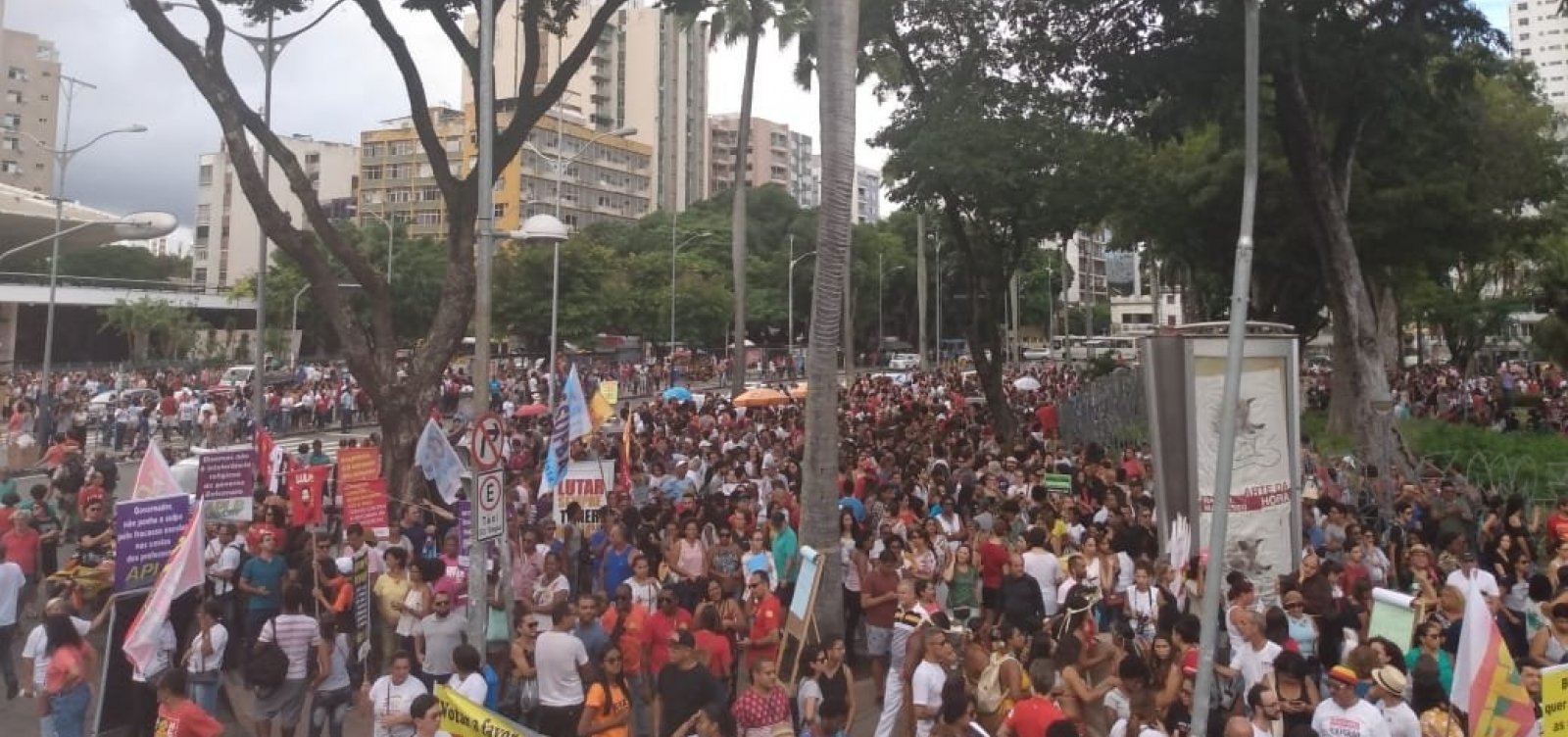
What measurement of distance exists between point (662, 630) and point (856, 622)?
354 centimetres

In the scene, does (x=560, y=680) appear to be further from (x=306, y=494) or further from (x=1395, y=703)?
(x=306, y=494)

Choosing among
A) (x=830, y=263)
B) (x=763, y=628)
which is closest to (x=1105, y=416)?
(x=830, y=263)

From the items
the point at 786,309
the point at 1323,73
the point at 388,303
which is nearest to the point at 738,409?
the point at 388,303

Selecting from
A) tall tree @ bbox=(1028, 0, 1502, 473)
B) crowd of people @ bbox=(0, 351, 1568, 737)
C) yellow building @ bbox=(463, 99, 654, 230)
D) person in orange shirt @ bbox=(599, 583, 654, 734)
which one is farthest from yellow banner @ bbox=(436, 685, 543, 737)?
yellow building @ bbox=(463, 99, 654, 230)

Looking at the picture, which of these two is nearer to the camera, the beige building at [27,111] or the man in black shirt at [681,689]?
the man in black shirt at [681,689]

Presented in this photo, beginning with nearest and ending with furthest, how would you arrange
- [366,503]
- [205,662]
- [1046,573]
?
[205,662] < [1046,573] < [366,503]

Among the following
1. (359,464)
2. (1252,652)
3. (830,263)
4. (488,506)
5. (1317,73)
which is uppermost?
(1317,73)

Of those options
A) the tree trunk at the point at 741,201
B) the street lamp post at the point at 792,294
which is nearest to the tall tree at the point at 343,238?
the tree trunk at the point at 741,201

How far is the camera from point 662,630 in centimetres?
857

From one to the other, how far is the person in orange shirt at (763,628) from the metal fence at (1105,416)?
16.4 m

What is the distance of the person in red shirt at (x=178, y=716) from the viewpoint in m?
6.88

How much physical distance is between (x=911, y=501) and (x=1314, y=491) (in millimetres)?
5517

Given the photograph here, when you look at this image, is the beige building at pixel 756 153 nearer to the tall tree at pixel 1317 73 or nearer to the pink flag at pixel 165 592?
the tall tree at pixel 1317 73

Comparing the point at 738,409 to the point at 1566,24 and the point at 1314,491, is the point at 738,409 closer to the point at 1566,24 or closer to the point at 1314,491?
the point at 1314,491
